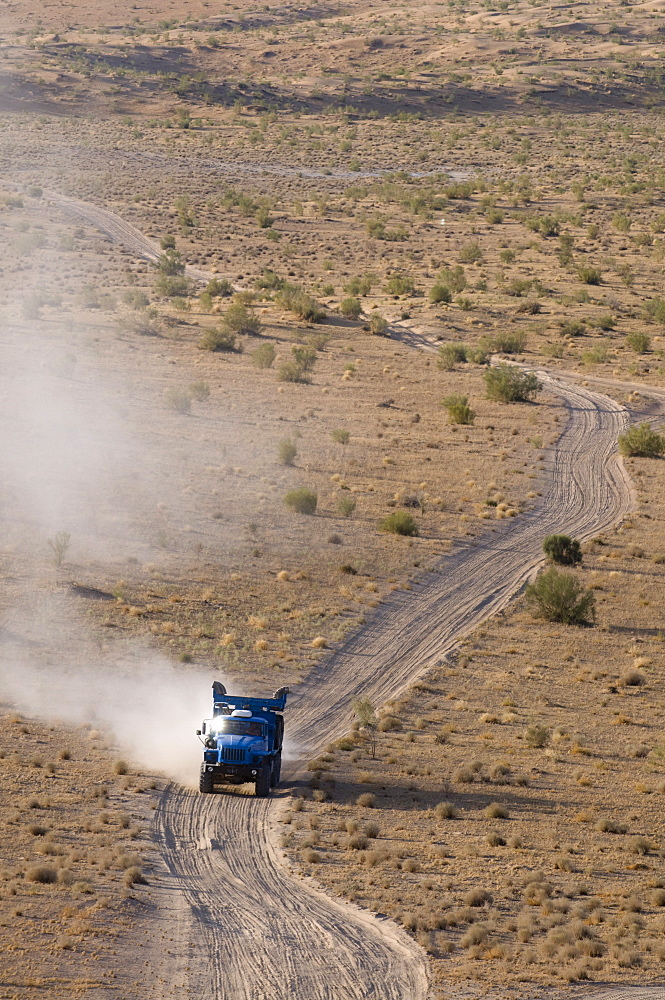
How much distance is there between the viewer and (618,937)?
16.0 metres

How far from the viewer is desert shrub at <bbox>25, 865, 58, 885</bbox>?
1641 centimetres

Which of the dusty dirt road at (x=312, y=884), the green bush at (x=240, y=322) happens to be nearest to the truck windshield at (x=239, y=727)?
the dusty dirt road at (x=312, y=884)

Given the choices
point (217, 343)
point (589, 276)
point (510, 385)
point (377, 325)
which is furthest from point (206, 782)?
point (589, 276)

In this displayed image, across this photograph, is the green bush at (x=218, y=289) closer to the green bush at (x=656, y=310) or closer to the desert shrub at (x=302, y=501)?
the green bush at (x=656, y=310)

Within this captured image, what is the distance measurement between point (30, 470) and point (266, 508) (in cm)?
772

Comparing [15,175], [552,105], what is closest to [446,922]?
[15,175]

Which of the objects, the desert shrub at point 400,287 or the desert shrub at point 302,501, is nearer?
the desert shrub at point 302,501

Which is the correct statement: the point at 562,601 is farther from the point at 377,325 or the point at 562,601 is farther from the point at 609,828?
the point at 377,325

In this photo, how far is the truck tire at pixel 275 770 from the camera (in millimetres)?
20359

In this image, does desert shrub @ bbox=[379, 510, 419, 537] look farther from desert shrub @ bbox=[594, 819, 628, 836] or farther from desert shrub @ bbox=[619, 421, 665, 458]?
desert shrub @ bbox=[594, 819, 628, 836]

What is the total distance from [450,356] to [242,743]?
3611 cm

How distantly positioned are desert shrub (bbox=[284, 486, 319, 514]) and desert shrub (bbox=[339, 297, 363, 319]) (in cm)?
2654

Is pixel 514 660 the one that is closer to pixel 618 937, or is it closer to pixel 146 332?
pixel 618 937

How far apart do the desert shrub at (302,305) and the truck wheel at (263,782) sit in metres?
→ 42.4
